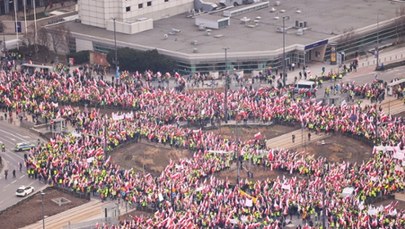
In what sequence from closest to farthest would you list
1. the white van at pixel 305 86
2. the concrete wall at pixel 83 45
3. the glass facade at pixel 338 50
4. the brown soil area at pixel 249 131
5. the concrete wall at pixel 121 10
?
the brown soil area at pixel 249 131 < the white van at pixel 305 86 < the glass facade at pixel 338 50 < the concrete wall at pixel 83 45 < the concrete wall at pixel 121 10

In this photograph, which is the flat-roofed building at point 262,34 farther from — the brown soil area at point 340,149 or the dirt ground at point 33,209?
the dirt ground at point 33,209

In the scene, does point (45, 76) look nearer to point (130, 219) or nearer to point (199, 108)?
point (199, 108)

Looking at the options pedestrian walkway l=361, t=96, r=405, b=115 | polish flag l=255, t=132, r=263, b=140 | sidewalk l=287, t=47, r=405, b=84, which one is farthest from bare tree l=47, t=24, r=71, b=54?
polish flag l=255, t=132, r=263, b=140

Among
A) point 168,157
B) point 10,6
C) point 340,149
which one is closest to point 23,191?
point 168,157

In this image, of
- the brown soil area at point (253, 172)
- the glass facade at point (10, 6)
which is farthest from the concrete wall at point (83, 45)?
the brown soil area at point (253, 172)

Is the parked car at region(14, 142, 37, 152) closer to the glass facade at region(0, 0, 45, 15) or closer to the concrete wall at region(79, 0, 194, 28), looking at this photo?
the concrete wall at region(79, 0, 194, 28)

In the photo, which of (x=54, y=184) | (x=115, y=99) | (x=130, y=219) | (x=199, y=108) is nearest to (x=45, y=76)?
(x=115, y=99)
